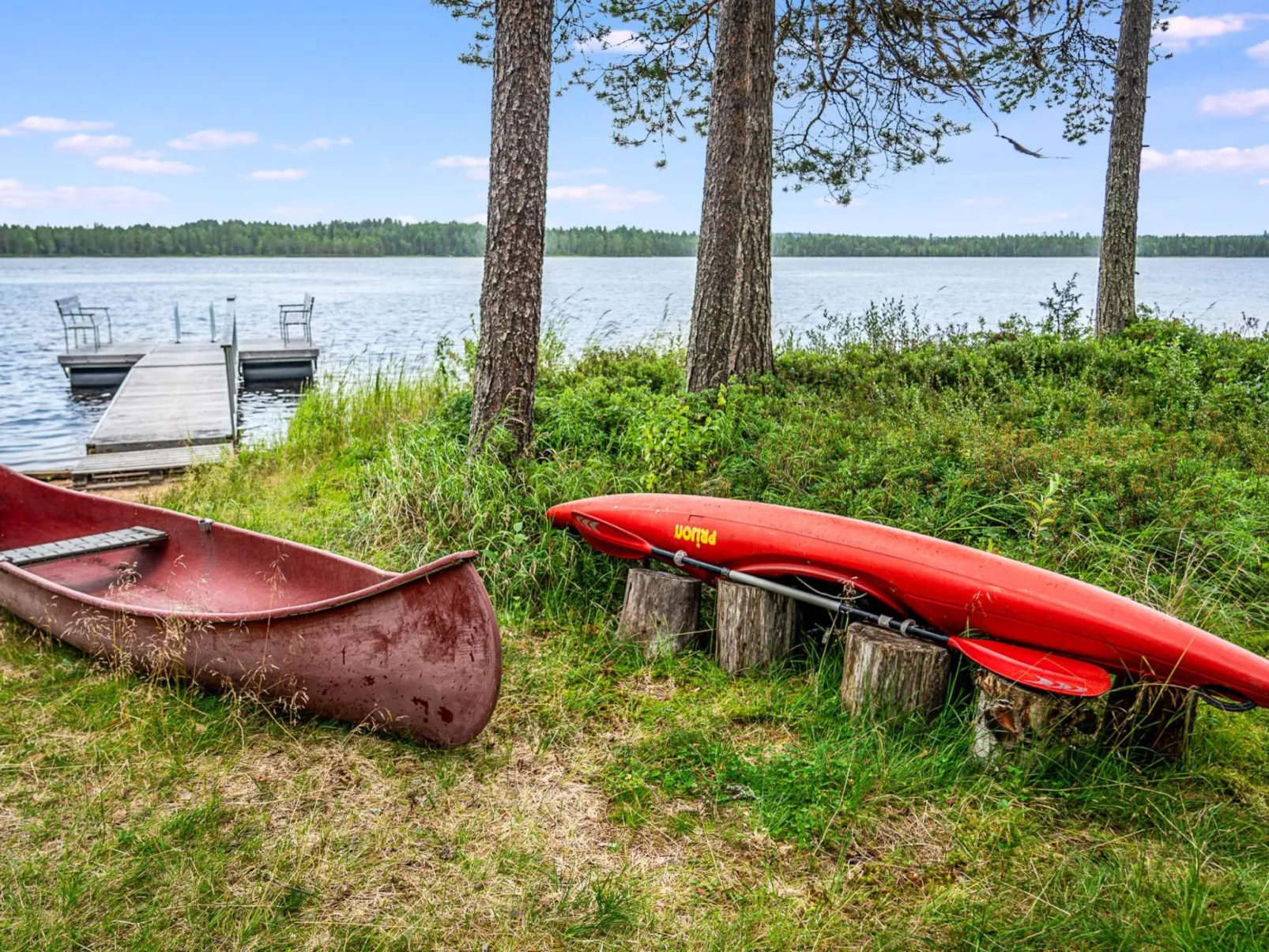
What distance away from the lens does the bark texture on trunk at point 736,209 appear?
7.33m

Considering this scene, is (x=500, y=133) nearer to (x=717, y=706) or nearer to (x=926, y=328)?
(x=717, y=706)

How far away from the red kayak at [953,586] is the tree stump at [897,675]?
13 centimetres

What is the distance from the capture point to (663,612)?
14.4ft

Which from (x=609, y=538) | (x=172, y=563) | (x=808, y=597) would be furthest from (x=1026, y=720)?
(x=172, y=563)

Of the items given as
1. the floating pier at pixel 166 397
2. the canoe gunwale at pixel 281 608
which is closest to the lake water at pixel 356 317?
the floating pier at pixel 166 397

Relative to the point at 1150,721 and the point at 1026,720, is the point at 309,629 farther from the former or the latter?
the point at 1150,721

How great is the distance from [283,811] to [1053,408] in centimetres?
635

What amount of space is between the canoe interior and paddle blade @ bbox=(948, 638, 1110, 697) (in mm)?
2772

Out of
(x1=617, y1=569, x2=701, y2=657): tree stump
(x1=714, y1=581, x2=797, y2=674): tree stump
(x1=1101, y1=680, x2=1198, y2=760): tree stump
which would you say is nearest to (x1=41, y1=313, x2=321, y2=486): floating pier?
(x1=617, y1=569, x2=701, y2=657): tree stump

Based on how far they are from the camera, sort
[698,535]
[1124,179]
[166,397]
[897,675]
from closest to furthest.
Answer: [897,675] → [698,535] → [1124,179] → [166,397]

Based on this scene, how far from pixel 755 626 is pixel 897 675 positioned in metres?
0.81

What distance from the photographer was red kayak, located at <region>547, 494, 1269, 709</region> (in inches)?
124

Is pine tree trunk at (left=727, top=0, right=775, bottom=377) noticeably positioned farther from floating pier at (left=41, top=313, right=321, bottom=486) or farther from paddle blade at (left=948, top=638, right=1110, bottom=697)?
floating pier at (left=41, top=313, right=321, bottom=486)

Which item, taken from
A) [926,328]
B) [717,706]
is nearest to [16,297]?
[926,328]
